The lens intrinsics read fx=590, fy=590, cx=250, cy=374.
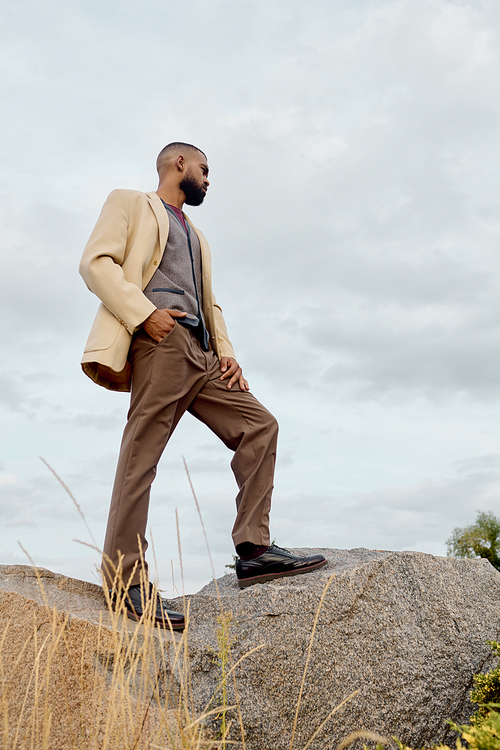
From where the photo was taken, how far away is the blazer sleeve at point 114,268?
3.37 metres

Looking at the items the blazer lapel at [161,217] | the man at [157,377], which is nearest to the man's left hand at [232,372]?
the man at [157,377]

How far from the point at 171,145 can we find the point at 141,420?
6.79 ft

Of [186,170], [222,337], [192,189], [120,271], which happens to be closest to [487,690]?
[222,337]

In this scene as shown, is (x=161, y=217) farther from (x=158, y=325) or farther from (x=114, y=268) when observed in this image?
(x=158, y=325)

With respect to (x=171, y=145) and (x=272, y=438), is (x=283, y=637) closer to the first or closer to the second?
(x=272, y=438)

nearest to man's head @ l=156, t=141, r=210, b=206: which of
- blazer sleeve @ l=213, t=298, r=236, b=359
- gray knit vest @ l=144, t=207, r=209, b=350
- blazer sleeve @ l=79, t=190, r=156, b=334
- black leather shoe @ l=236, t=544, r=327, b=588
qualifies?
gray knit vest @ l=144, t=207, r=209, b=350

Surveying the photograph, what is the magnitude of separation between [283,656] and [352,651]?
0.39 metres

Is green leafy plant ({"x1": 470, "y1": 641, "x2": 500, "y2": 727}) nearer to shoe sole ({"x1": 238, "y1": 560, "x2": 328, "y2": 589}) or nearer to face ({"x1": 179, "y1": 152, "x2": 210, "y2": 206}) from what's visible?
shoe sole ({"x1": 238, "y1": 560, "x2": 328, "y2": 589})

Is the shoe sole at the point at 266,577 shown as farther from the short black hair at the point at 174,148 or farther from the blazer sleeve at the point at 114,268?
the short black hair at the point at 174,148

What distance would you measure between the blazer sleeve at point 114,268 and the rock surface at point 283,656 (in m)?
1.54

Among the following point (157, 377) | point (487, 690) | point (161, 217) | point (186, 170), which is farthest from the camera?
point (186, 170)

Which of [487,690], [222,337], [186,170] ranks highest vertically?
[186,170]

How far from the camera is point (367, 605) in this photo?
3232 millimetres

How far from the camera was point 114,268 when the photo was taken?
3471mm
